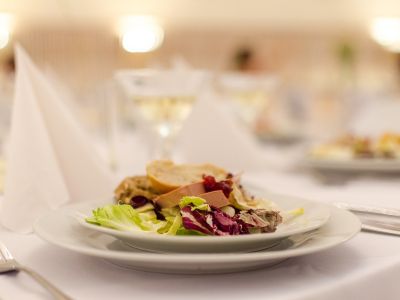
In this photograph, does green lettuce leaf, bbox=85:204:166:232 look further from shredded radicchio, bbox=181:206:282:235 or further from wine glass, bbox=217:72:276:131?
wine glass, bbox=217:72:276:131

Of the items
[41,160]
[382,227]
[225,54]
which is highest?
[225,54]

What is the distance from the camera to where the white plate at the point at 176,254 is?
553mm

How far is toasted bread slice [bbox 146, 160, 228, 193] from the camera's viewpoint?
2.50 feet

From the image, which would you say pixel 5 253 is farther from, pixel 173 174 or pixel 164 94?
pixel 164 94

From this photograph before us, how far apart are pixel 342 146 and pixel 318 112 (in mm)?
2060

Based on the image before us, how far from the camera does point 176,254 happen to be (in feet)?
1.89

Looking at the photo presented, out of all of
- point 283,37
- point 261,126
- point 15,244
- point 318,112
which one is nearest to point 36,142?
point 15,244

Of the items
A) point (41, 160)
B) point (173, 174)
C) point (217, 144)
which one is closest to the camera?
point (173, 174)

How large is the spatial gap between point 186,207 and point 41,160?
0.38 meters

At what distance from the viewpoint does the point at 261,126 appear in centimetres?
299

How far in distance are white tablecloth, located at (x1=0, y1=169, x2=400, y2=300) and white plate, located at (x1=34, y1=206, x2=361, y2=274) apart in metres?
0.01

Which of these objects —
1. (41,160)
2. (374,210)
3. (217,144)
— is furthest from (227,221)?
(217,144)

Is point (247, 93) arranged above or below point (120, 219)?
above

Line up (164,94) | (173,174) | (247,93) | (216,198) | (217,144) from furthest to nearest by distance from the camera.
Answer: (247,93)
(217,144)
(164,94)
(173,174)
(216,198)
